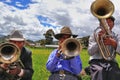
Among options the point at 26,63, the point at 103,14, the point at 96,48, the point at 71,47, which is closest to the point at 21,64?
the point at 26,63

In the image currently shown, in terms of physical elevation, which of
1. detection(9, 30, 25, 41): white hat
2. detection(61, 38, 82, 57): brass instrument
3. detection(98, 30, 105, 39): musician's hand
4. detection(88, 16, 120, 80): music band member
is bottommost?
detection(88, 16, 120, 80): music band member

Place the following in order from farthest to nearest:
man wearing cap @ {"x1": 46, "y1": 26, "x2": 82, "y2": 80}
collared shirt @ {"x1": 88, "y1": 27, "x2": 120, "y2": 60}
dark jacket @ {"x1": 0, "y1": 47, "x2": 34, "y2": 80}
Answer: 1. dark jacket @ {"x1": 0, "y1": 47, "x2": 34, "y2": 80}
2. man wearing cap @ {"x1": 46, "y1": 26, "x2": 82, "y2": 80}
3. collared shirt @ {"x1": 88, "y1": 27, "x2": 120, "y2": 60}

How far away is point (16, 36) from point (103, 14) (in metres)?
1.80

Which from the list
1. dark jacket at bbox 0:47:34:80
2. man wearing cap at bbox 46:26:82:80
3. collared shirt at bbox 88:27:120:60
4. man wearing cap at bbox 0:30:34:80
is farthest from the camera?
dark jacket at bbox 0:47:34:80

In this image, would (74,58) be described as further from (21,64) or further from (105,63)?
(21,64)

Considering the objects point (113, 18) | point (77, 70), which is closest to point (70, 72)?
point (77, 70)

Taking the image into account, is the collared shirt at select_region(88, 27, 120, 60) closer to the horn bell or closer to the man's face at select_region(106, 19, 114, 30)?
the man's face at select_region(106, 19, 114, 30)

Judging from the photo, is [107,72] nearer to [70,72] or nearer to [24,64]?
[70,72]

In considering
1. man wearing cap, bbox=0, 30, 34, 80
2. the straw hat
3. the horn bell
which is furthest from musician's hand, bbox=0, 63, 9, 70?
the straw hat

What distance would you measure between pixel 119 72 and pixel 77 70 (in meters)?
0.81

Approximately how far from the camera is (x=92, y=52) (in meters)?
8.51

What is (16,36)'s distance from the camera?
29.1 feet

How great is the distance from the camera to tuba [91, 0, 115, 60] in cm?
822

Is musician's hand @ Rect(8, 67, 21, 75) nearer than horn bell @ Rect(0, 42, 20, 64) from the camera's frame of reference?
No
